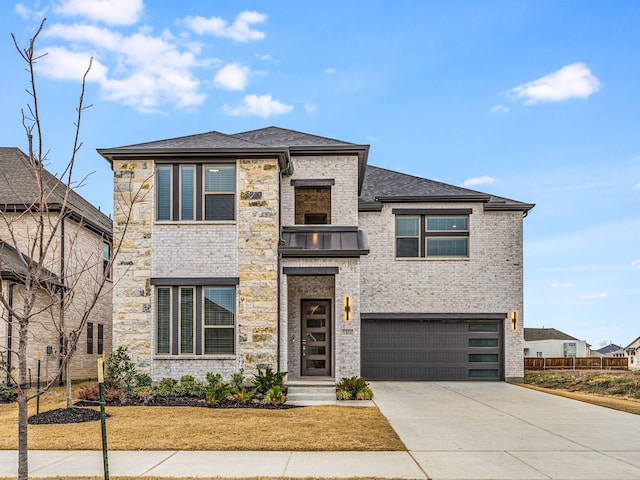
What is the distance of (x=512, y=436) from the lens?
10.8 meters

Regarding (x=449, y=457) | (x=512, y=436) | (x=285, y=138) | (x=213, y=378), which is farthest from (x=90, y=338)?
(x=449, y=457)

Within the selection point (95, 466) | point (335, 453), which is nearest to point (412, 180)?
point (335, 453)

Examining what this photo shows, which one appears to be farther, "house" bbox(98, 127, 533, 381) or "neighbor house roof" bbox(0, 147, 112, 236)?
"neighbor house roof" bbox(0, 147, 112, 236)

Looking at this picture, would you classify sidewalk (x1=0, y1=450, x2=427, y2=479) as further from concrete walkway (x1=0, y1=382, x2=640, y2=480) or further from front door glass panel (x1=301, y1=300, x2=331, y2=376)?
front door glass panel (x1=301, y1=300, x2=331, y2=376)

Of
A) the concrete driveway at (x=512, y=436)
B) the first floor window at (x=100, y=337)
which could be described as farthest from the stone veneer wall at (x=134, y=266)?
the first floor window at (x=100, y=337)

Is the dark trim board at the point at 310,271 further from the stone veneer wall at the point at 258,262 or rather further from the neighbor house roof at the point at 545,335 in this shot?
the neighbor house roof at the point at 545,335

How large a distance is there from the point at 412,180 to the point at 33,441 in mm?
16850

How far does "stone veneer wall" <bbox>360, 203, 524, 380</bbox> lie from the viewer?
2202cm

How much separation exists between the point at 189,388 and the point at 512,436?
8.08 m

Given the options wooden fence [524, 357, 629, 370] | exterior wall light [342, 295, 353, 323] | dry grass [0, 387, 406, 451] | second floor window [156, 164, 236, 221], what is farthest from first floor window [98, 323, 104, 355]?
wooden fence [524, 357, 629, 370]

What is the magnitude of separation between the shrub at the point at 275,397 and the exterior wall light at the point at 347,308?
2.91 metres

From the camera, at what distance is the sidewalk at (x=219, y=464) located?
26.0 ft

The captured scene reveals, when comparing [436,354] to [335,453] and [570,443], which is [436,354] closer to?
[570,443]

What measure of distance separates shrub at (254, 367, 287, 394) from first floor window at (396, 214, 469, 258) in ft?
27.4
